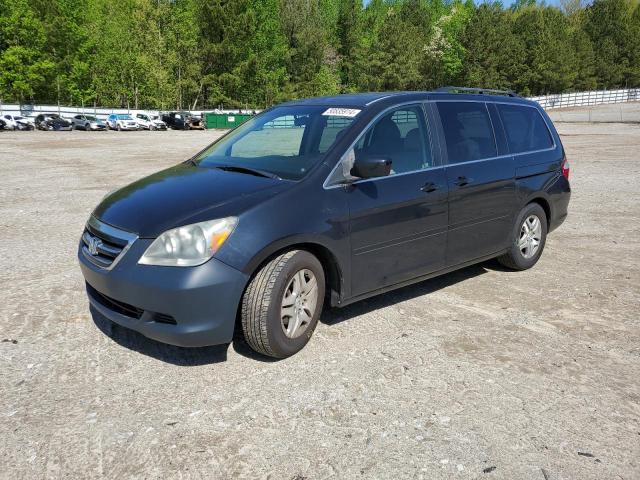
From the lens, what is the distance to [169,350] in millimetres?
3887

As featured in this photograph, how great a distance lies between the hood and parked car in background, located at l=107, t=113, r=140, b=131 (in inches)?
1818

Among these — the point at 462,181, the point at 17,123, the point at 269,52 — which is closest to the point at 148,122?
the point at 17,123

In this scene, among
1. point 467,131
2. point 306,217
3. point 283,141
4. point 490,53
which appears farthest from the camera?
point 490,53

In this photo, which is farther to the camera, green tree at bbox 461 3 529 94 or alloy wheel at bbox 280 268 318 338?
green tree at bbox 461 3 529 94

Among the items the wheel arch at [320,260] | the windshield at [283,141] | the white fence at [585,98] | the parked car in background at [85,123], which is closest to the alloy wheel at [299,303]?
the wheel arch at [320,260]

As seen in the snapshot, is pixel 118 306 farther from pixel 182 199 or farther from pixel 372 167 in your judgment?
pixel 372 167

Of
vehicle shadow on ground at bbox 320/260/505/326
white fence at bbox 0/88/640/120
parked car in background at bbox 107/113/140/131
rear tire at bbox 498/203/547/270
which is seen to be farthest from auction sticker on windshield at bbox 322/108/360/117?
white fence at bbox 0/88/640/120

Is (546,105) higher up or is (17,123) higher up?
(546,105)

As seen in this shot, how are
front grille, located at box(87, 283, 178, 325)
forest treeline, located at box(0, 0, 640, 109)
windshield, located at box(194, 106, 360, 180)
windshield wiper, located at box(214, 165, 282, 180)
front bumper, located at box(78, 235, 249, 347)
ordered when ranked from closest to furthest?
front bumper, located at box(78, 235, 249, 347)
front grille, located at box(87, 283, 178, 325)
windshield wiper, located at box(214, 165, 282, 180)
windshield, located at box(194, 106, 360, 180)
forest treeline, located at box(0, 0, 640, 109)

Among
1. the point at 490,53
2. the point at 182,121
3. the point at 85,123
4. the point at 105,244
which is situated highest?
the point at 490,53

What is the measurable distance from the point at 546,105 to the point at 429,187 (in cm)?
7441

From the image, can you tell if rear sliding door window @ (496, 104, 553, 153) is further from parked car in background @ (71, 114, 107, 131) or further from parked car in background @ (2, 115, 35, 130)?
parked car in background @ (71, 114, 107, 131)

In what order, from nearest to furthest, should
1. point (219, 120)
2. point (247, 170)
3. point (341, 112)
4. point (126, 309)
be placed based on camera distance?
point (126, 309), point (247, 170), point (341, 112), point (219, 120)

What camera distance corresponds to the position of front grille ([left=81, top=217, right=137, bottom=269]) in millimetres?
3504
